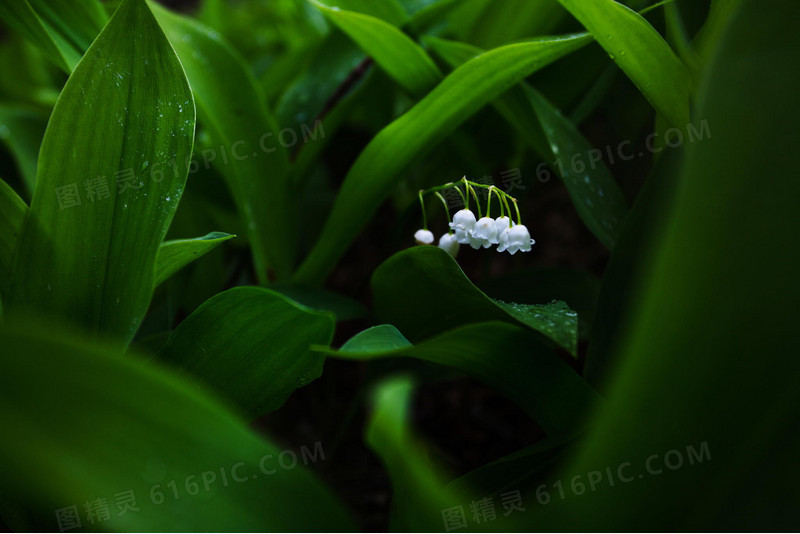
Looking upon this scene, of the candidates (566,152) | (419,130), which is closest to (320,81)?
(419,130)

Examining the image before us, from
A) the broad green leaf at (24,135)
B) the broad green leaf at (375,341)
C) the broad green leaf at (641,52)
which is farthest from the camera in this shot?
the broad green leaf at (24,135)

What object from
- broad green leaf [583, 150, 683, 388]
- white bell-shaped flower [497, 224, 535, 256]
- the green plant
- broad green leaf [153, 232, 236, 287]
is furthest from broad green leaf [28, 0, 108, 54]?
broad green leaf [583, 150, 683, 388]

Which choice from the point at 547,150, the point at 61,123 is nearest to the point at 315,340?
the point at 61,123

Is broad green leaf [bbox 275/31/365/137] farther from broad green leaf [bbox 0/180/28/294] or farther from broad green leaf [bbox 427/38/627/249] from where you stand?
broad green leaf [bbox 0/180/28/294]

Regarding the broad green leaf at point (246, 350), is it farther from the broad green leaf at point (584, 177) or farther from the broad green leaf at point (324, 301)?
the broad green leaf at point (584, 177)

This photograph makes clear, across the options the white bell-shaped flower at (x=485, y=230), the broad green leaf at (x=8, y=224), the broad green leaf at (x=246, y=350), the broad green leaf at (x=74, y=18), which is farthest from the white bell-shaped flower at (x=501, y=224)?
the broad green leaf at (x=74, y=18)

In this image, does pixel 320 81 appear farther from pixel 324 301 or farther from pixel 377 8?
pixel 324 301
